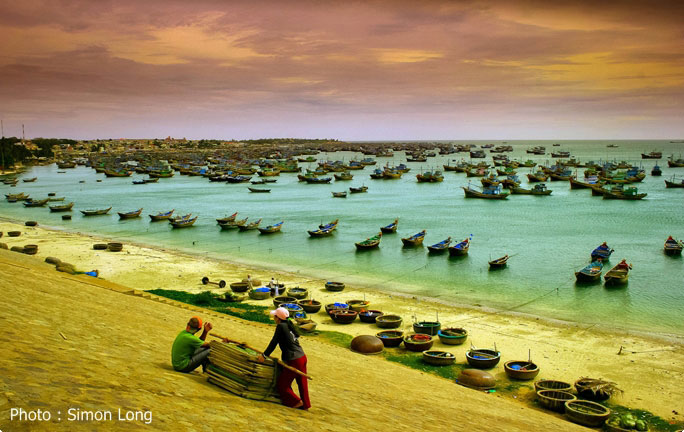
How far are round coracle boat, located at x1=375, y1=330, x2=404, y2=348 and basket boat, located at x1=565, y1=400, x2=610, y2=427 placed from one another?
693cm

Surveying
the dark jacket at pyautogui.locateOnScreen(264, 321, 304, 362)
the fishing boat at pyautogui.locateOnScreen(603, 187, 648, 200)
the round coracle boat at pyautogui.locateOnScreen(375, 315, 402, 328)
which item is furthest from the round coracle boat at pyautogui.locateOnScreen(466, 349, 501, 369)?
the fishing boat at pyautogui.locateOnScreen(603, 187, 648, 200)

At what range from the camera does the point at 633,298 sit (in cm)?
2834

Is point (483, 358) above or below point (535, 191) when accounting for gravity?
below

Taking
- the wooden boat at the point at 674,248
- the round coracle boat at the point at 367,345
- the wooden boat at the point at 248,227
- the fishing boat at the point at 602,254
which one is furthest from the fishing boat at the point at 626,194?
the round coracle boat at the point at 367,345

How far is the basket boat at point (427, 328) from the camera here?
20984mm

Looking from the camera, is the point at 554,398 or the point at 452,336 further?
the point at 452,336

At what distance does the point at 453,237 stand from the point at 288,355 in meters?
40.8

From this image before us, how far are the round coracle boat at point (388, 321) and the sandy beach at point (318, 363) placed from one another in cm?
42

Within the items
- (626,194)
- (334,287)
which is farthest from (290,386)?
(626,194)

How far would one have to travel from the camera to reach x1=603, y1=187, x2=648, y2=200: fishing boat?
71.2 meters

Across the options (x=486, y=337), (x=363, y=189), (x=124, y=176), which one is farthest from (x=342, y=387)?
(x=124, y=176)

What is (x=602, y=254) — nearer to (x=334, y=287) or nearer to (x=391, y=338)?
(x=334, y=287)

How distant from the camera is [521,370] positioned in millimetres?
16781

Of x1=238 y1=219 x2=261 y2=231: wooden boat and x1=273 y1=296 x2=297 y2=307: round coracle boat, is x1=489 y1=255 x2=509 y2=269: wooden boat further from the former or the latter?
x1=238 y1=219 x2=261 y2=231: wooden boat
